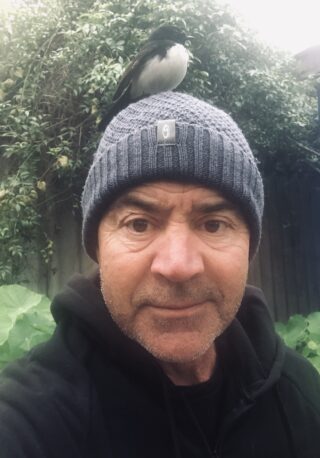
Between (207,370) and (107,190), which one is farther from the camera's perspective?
(207,370)

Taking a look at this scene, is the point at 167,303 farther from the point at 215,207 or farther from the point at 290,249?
the point at 290,249

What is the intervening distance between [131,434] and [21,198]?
2.80 m

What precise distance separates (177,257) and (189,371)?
407 millimetres

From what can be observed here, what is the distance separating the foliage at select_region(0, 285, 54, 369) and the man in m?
0.72

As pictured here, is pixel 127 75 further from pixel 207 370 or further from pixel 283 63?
pixel 283 63

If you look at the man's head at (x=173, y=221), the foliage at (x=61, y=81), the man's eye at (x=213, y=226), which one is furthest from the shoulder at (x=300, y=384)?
the foliage at (x=61, y=81)

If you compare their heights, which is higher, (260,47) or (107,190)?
(260,47)

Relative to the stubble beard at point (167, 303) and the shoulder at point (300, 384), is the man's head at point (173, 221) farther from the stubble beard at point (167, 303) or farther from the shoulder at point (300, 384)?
the shoulder at point (300, 384)

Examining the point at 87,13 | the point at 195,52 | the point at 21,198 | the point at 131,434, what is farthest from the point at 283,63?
the point at 131,434

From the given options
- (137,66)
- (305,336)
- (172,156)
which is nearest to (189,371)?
(172,156)

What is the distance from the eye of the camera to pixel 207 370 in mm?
1490

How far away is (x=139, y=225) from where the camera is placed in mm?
1305

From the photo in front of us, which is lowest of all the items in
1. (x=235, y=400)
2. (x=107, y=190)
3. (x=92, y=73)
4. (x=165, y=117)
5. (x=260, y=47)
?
(x=235, y=400)

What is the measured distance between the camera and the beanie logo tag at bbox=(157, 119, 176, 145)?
1.34 meters
